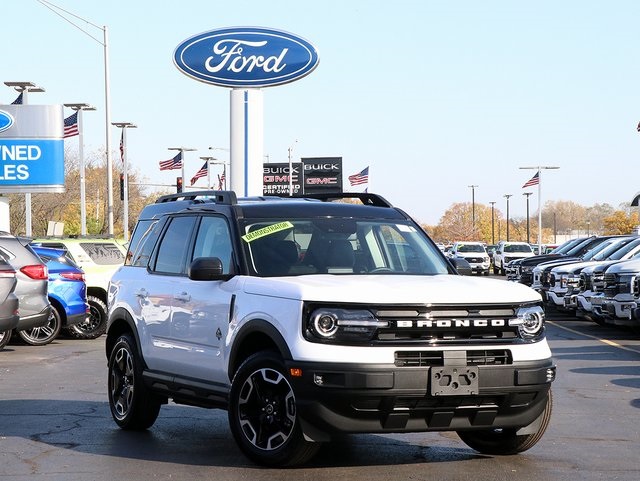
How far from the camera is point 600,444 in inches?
383

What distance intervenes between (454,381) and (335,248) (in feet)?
5.78

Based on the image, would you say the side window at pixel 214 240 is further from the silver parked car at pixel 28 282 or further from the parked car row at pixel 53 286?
the silver parked car at pixel 28 282

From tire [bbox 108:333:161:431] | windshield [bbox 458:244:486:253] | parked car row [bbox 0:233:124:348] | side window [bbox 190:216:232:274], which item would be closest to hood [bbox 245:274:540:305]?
side window [bbox 190:216:232:274]

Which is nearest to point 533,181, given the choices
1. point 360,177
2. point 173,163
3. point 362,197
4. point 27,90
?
point 360,177

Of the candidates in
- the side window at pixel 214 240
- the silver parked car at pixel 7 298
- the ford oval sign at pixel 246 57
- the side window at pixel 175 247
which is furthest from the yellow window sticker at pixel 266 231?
the ford oval sign at pixel 246 57

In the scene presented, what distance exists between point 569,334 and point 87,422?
13402 millimetres

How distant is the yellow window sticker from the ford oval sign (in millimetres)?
20748

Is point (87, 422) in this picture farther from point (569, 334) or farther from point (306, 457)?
point (569, 334)

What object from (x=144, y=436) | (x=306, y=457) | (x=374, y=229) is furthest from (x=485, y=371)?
(x=144, y=436)

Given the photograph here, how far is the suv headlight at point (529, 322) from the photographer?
8.38 m

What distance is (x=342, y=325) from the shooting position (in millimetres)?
7973

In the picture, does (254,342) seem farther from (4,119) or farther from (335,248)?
(4,119)

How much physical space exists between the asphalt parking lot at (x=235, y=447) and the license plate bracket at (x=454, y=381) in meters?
0.61

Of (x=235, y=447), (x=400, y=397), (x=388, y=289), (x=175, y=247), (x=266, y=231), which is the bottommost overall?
(x=235, y=447)
